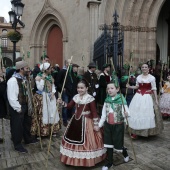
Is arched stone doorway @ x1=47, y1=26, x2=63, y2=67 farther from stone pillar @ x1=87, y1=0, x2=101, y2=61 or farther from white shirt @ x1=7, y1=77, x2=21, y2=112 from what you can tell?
white shirt @ x1=7, y1=77, x2=21, y2=112

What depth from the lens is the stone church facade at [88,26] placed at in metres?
9.95

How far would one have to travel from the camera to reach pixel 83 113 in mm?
3561

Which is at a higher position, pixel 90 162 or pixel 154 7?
pixel 154 7

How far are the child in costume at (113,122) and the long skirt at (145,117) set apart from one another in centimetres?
127

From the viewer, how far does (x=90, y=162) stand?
3.32 meters

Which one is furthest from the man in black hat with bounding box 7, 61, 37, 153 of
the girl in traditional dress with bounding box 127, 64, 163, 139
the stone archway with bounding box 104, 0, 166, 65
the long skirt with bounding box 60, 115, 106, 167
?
the stone archway with bounding box 104, 0, 166, 65

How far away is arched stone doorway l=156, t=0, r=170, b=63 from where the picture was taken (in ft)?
44.2

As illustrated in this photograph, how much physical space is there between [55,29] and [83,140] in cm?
1464

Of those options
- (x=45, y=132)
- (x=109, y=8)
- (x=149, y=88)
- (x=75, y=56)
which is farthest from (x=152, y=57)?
(x=45, y=132)

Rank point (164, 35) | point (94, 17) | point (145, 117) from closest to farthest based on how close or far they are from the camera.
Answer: point (145, 117) → point (94, 17) → point (164, 35)

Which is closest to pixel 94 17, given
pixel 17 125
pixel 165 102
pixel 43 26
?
pixel 165 102

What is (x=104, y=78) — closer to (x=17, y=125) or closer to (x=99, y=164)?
(x=17, y=125)

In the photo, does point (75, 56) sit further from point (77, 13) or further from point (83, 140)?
point (83, 140)

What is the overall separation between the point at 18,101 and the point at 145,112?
105 inches
